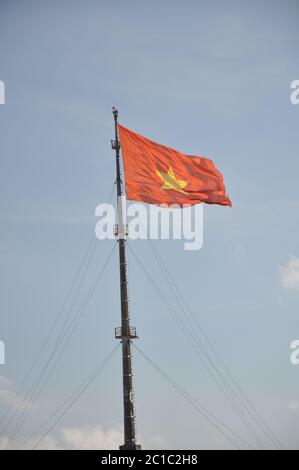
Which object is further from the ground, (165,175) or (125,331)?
(165,175)

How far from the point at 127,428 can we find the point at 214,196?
16.4m

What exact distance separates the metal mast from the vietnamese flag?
1.37m

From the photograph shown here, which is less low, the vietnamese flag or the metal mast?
the vietnamese flag

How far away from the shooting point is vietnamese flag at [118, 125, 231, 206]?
4162 cm

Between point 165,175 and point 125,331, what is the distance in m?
10.8

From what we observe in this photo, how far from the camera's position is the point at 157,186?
4247 centimetres

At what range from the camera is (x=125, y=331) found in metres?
39.3

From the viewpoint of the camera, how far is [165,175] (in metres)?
43.8

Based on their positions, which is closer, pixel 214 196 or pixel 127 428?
pixel 127 428

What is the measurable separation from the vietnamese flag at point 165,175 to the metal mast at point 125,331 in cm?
137

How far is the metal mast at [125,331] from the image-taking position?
37047 millimetres
